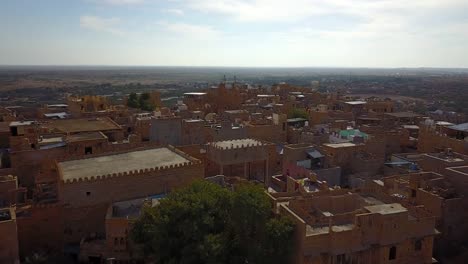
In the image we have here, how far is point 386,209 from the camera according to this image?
806 inches

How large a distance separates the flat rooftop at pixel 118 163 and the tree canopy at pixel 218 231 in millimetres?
6388

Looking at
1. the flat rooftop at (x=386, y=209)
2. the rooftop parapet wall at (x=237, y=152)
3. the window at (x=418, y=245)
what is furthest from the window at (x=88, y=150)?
the window at (x=418, y=245)

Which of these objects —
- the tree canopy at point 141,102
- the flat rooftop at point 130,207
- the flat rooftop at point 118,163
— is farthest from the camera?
the tree canopy at point 141,102

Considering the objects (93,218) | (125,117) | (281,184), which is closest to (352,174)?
(281,184)

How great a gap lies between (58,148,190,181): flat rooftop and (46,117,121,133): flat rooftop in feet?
27.1

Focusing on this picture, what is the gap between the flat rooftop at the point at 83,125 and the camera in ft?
115

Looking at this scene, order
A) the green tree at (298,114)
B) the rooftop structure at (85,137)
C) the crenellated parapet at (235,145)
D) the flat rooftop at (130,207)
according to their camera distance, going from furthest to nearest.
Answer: the green tree at (298,114)
the rooftop structure at (85,137)
the crenellated parapet at (235,145)
the flat rooftop at (130,207)

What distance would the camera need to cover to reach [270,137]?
3972 cm

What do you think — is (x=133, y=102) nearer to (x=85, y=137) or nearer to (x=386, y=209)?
(x=85, y=137)

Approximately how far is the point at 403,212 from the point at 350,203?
2762 mm

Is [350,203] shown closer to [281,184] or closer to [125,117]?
[281,184]

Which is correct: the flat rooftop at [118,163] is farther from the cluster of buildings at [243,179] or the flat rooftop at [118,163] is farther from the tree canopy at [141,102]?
the tree canopy at [141,102]

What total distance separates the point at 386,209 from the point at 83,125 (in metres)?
26.6

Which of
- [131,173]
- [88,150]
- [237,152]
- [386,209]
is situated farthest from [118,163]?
[386,209]
